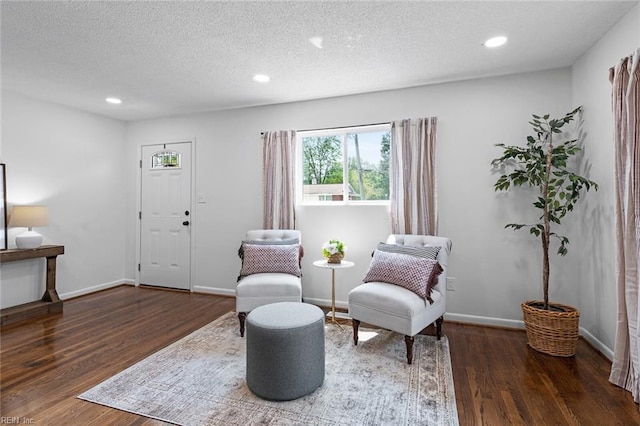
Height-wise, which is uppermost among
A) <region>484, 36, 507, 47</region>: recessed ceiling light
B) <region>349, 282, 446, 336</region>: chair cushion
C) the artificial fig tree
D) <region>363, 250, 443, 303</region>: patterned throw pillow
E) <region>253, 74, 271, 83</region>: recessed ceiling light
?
<region>253, 74, 271, 83</region>: recessed ceiling light

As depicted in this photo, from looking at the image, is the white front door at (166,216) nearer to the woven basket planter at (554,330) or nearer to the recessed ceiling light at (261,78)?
the recessed ceiling light at (261,78)

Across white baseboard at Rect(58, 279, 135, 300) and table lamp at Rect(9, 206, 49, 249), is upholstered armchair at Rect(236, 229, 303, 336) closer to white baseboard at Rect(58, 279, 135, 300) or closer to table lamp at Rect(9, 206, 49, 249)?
table lamp at Rect(9, 206, 49, 249)

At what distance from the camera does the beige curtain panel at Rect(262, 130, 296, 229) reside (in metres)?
3.99

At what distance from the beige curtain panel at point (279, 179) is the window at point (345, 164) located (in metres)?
0.19

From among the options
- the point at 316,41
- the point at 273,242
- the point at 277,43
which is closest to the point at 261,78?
the point at 277,43

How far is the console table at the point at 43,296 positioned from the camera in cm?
334

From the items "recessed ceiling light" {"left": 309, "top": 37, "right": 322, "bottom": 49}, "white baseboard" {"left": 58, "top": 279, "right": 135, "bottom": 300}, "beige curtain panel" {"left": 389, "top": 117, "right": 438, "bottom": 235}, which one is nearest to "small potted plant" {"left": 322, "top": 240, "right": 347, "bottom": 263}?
"beige curtain panel" {"left": 389, "top": 117, "right": 438, "bottom": 235}

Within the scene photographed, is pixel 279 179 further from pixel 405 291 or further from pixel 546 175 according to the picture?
pixel 546 175

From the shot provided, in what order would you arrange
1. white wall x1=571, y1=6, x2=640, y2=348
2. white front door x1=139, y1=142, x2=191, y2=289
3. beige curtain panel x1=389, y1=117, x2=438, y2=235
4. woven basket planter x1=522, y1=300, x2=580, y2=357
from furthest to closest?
white front door x1=139, y1=142, x2=191, y2=289 → beige curtain panel x1=389, y1=117, x2=438, y2=235 → woven basket planter x1=522, y1=300, x2=580, y2=357 → white wall x1=571, y1=6, x2=640, y2=348

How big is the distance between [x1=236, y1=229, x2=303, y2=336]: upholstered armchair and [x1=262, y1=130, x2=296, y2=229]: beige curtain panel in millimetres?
218

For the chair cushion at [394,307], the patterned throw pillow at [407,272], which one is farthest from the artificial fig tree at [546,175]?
the chair cushion at [394,307]

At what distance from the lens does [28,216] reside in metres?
3.56

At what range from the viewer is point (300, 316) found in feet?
7.12

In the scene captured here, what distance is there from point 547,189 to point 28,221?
5.08 meters
